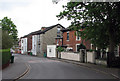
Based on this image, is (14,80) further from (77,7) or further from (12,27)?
(12,27)

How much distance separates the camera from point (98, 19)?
1792 centimetres

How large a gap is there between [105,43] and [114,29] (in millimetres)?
2704

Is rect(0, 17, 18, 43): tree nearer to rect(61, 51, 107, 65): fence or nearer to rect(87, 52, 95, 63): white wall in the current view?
rect(61, 51, 107, 65): fence

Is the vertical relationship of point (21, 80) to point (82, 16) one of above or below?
below

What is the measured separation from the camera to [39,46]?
56594 millimetres

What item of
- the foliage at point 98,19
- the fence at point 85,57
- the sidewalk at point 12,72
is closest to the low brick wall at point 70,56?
the fence at point 85,57

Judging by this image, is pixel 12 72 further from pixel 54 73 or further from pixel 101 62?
pixel 101 62

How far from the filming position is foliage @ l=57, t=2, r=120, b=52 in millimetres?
15962

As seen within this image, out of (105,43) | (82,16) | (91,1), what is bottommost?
(105,43)

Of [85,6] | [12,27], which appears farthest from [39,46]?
[85,6]

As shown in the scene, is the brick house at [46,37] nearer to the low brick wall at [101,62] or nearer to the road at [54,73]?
the low brick wall at [101,62]

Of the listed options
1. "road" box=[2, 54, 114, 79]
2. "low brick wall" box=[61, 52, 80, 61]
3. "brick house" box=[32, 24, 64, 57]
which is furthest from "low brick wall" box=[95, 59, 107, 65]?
"brick house" box=[32, 24, 64, 57]

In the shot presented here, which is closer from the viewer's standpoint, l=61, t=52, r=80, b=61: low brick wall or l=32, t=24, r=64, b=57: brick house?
l=61, t=52, r=80, b=61: low brick wall

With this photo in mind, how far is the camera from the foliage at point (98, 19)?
52.4 feet
